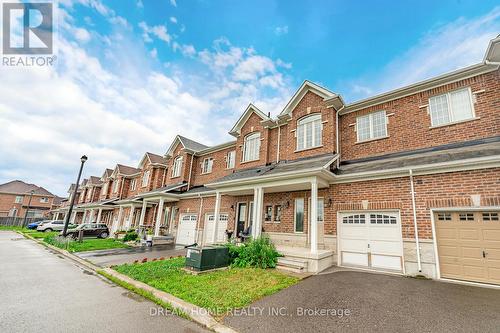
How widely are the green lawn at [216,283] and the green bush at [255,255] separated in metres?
0.40

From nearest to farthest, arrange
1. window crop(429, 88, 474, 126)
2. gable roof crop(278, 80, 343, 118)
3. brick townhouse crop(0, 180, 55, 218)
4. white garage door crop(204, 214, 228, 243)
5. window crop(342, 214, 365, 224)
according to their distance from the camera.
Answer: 1. window crop(429, 88, 474, 126)
2. window crop(342, 214, 365, 224)
3. gable roof crop(278, 80, 343, 118)
4. white garage door crop(204, 214, 228, 243)
5. brick townhouse crop(0, 180, 55, 218)

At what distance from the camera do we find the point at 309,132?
12.4m

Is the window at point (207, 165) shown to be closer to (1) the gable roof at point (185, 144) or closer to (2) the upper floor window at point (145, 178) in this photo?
(1) the gable roof at point (185, 144)

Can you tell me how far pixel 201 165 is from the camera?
19.9 m

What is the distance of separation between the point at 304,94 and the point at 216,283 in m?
10.6

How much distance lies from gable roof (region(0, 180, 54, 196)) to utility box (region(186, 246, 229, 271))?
67607mm

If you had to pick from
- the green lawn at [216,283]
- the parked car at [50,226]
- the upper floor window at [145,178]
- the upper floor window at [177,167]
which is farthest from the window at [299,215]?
the parked car at [50,226]

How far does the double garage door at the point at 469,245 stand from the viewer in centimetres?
666

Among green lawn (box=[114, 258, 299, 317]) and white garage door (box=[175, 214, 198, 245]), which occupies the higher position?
white garage door (box=[175, 214, 198, 245])

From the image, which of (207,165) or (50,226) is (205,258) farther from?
(50,226)

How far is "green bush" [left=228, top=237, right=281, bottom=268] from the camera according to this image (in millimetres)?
8773

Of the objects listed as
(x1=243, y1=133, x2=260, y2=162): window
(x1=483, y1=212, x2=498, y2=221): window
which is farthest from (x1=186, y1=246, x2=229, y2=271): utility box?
(x1=483, y1=212, x2=498, y2=221): window

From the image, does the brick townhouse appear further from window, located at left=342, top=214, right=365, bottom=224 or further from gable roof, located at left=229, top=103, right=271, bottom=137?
window, located at left=342, top=214, right=365, bottom=224

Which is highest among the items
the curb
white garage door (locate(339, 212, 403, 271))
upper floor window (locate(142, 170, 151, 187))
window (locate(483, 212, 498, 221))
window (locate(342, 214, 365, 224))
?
upper floor window (locate(142, 170, 151, 187))
